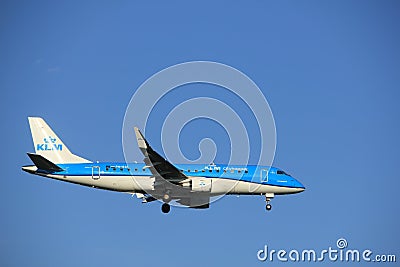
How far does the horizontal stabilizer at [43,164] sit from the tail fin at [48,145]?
2.33 metres

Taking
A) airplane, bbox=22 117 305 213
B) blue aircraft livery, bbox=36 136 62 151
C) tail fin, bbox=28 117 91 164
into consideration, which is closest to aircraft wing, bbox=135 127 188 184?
airplane, bbox=22 117 305 213

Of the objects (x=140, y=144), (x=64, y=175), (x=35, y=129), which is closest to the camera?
(x=140, y=144)

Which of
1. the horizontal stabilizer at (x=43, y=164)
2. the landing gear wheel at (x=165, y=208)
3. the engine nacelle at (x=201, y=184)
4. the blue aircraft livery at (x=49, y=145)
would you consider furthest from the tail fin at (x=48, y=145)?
the engine nacelle at (x=201, y=184)

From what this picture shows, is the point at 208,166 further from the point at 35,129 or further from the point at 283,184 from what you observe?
the point at 35,129

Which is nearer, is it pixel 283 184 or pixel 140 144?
pixel 140 144

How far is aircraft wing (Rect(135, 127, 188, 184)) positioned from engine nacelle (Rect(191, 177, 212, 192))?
82 cm

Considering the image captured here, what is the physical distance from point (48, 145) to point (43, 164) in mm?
4787

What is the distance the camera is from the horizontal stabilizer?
201 feet

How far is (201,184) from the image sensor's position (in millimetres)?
61844

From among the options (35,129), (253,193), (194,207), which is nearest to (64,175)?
(35,129)

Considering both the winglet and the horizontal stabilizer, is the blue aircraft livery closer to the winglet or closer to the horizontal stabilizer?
the horizontal stabilizer

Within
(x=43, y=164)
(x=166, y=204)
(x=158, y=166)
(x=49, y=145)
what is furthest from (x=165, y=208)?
(x=49, y=145)

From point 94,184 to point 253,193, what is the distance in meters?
13.3

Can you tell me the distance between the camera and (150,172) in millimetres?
62531
